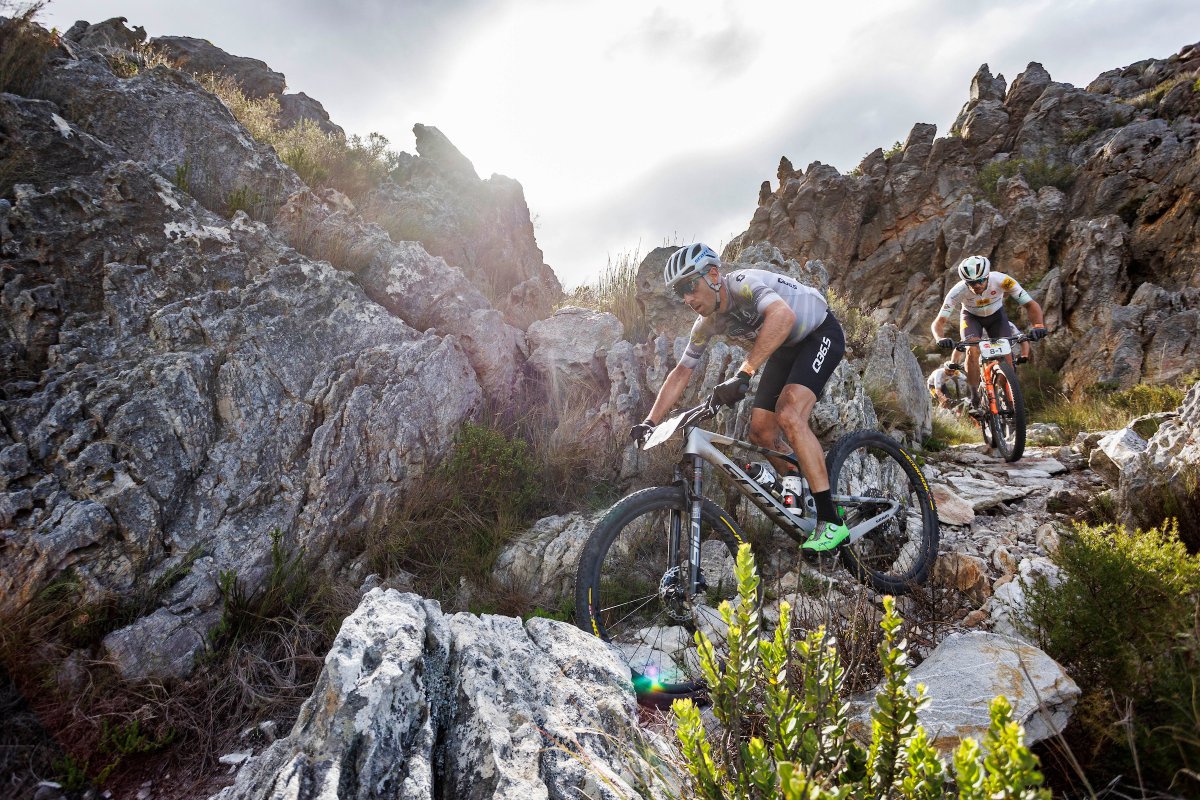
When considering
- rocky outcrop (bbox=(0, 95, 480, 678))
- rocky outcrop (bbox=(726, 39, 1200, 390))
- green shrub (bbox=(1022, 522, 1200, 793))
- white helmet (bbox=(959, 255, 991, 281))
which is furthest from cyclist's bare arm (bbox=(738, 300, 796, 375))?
rocky outcrop (bbox=(726, 39, 1200, 390))

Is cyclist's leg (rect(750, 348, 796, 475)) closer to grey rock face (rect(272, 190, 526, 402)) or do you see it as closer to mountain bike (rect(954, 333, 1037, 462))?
grey rock face (rect(272, 190, 526, 402))

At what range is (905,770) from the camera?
146cm

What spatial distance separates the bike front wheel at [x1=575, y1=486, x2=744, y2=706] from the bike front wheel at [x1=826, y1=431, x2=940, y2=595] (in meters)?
1.18

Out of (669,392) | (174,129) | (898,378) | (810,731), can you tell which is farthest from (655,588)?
(174,129)

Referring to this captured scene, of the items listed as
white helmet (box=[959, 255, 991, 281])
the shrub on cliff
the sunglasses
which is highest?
the shrub on cliff

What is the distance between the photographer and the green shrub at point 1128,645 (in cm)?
182

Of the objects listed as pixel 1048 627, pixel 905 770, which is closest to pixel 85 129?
pixel 905 770

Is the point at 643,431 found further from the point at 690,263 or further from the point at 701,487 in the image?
the point at 690,263

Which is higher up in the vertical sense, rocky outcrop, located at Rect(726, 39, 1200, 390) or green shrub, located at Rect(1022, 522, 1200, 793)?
rocky outcrop, located at Rect(726, 39, 1200, 390)

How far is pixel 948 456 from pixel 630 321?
17.8ft

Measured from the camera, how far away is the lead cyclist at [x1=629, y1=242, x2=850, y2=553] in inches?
165

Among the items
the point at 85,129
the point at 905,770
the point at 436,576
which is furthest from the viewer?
the point at 85,129

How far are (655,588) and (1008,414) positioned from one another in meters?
6.74

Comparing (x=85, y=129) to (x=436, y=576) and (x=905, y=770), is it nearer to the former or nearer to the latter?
(x=436, y=576)
